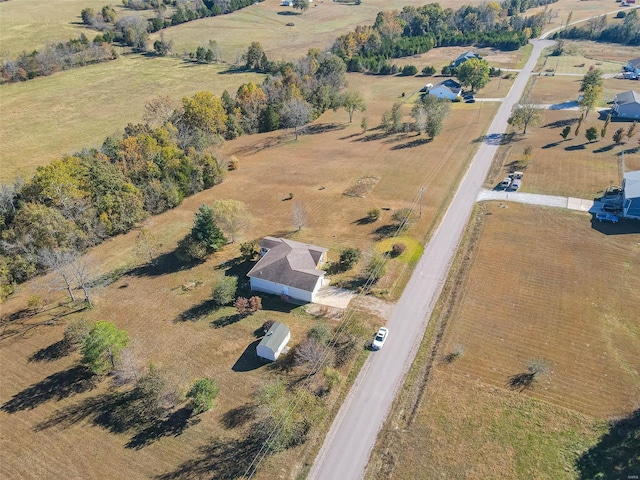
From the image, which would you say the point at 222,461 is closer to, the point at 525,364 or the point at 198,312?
the point at 198,312

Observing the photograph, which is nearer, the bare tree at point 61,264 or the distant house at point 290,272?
the bare tree at point 61,264

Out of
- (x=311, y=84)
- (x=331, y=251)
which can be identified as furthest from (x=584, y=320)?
(x=311, y=84)

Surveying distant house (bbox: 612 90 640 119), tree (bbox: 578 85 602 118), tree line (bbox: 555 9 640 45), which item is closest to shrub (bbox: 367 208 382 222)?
tree (bbox: 578 85 602 118)

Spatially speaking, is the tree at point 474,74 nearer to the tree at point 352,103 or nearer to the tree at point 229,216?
the tree at point 352,103

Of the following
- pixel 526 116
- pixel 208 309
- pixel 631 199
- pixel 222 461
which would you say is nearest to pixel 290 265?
pixel 208 309

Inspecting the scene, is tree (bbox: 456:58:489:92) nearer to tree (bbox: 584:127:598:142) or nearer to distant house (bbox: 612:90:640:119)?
distant house (bbox: 612:90:640:119)

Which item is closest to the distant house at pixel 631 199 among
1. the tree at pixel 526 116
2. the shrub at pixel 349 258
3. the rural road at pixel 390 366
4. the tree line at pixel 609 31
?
the rural road at pixel 390 366

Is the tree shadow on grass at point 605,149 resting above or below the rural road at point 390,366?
above
